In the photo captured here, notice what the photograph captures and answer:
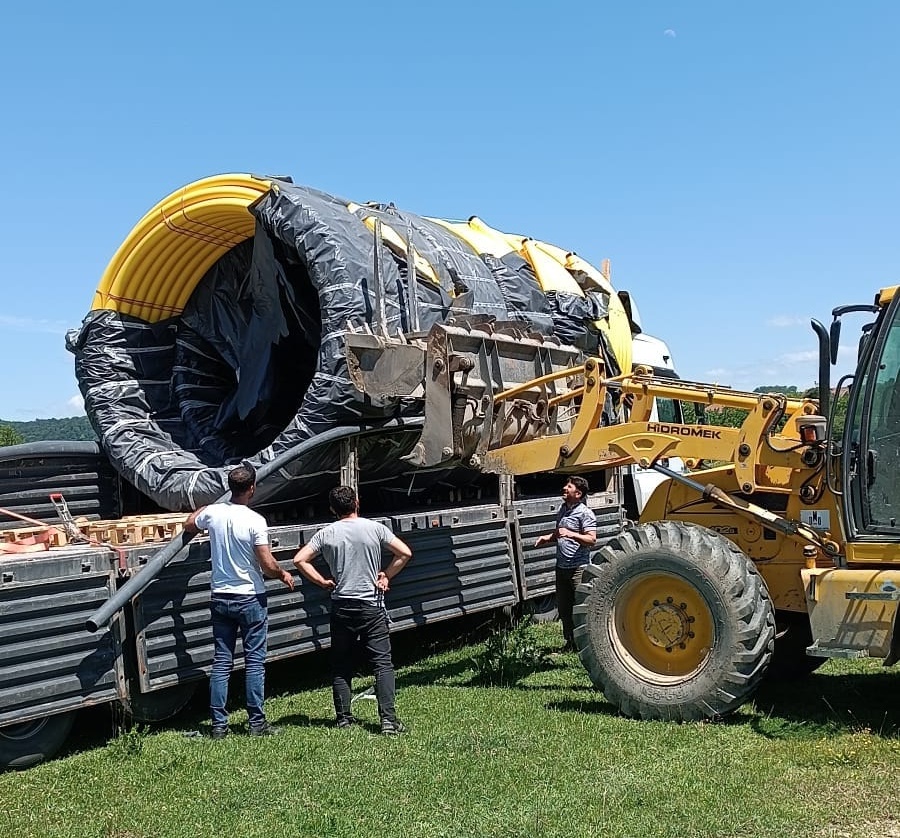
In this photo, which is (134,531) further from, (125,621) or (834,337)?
(834,337)

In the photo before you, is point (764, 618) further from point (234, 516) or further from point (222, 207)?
point (222, 207)

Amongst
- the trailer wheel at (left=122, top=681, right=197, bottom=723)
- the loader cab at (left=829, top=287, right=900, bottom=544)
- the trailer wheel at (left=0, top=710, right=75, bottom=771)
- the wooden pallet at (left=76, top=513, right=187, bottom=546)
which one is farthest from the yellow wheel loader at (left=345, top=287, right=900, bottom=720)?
the trailer wheel at (left=0, top=710, right=75, bottom=771)

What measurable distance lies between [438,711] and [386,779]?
1469 mm

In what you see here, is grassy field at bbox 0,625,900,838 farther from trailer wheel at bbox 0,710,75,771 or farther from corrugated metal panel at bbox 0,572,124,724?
corrugated metal panel at bbox 0,572,124,724

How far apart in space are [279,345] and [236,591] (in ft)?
11.2

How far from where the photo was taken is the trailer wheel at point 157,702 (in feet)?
20.9

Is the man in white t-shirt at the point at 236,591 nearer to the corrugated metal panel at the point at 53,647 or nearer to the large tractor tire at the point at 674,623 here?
the corrugated metal panel at the point at 53,647

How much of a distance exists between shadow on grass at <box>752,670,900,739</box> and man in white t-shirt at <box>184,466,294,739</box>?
10.1ft

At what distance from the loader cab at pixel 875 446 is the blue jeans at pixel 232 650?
3.70 metres

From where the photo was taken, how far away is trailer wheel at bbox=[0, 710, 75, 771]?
5.83 metres

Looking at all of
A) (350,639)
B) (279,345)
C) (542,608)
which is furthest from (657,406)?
(350,639)

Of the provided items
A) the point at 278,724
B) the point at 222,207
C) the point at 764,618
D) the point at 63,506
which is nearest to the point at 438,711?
the point at 278,724

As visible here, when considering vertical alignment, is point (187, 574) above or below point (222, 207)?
below

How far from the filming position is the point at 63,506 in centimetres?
848
